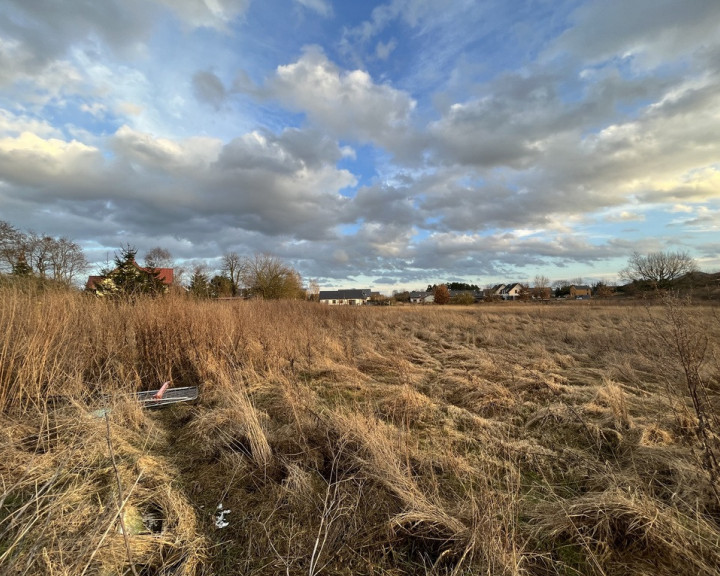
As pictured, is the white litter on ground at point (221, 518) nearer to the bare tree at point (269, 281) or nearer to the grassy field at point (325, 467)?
the grassy field at point (325, 467)

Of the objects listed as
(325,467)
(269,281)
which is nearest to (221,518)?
(325,467)

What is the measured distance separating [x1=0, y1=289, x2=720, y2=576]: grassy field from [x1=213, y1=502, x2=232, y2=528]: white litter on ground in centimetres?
2

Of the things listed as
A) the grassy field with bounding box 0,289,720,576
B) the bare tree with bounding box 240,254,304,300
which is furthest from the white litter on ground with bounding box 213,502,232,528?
the bare tree with bounding box 240,254,304,300

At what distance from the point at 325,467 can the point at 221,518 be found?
0.97 meters

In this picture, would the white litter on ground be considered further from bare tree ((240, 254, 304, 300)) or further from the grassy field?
bare tree ((240, 254, 304, 300))

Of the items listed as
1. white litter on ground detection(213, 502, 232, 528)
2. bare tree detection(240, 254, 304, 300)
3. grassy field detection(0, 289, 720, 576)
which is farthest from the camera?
bare tree detection(240, 254, 304, 300)

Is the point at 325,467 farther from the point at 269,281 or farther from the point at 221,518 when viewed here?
the point at 269,281

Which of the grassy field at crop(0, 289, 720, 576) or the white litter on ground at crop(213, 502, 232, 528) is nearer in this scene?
the grassy field at crop(0, 289, 720, 576)

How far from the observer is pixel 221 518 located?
2.39m

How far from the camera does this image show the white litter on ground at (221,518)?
2328mm

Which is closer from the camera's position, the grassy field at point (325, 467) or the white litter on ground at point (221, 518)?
the grassy field at point (325, 467)

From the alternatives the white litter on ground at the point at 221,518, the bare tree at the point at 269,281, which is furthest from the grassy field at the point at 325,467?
the bare tree at the point at 269,281

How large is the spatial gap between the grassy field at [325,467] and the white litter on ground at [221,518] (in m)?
0.02

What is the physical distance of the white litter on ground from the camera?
2328 millimetres
